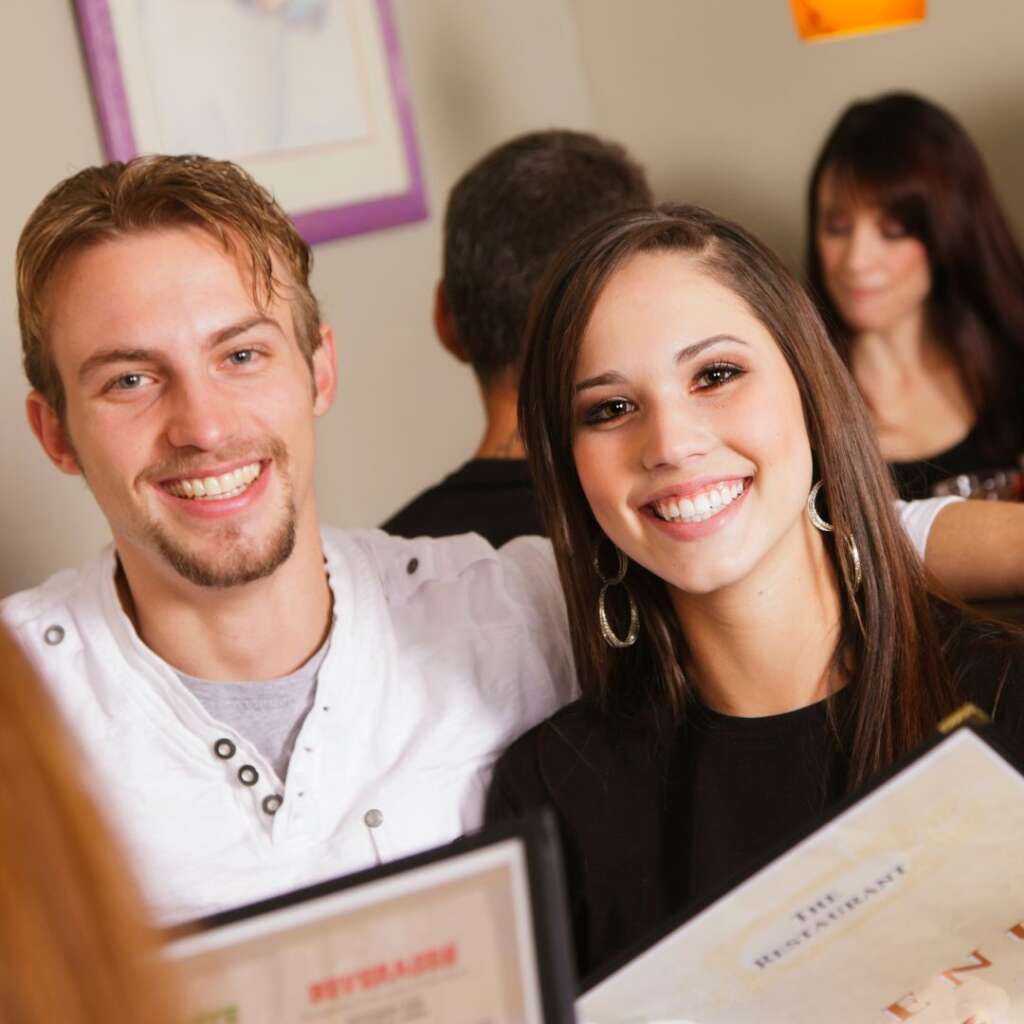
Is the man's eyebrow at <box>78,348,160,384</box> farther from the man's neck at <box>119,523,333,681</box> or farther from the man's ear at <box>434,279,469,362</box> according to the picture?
the man's ear at <box>434,279,469,362</box>

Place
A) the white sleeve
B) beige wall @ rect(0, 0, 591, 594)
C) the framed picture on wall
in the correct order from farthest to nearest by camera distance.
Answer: the framed picture on wall, beige wall @ rect(0, 0, 591, 594), the white sleeve

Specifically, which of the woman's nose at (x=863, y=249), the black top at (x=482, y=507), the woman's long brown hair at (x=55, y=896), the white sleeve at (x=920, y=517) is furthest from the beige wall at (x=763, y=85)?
the woman's long brown hair at (x=55, y=896)

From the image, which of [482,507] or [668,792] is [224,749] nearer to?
[668,792]

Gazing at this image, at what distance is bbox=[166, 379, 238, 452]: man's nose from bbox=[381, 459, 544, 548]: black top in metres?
0.59

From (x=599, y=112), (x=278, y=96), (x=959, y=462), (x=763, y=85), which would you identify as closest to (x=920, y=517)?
(x=959, y=462)

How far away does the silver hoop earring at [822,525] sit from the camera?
4.95ft

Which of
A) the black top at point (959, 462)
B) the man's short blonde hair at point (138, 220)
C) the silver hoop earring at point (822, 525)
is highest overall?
the man's short blonde hair at point (138, 220)

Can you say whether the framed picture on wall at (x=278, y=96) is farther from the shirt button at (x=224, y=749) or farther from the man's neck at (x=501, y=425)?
the shirt button at (x=224, y=749)

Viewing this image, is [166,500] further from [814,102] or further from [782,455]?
[814,102]

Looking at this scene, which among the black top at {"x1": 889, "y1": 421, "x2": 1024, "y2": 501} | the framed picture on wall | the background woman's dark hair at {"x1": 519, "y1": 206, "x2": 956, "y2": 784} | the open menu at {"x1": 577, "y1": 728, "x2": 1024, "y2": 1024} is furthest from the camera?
the black top at {"x1": 889, "y1": 421, "x2": 1024, "y2": 501}

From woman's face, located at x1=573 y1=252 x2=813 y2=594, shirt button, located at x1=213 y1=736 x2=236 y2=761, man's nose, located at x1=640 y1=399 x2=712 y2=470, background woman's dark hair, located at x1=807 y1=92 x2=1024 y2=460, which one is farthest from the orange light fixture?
shirt button, located at x1=213 y1=736 x2=236 y2=761

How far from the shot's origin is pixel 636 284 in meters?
1.49

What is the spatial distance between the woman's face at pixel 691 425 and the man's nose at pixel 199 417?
0.37 m

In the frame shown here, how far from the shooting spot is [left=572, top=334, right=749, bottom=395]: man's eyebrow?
4.80ft
